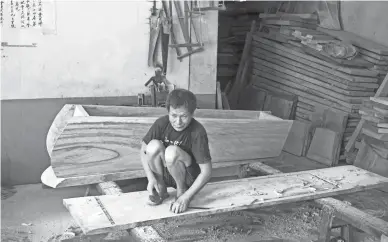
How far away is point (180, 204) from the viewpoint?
9.89 feet

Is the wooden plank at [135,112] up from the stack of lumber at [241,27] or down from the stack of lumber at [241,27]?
down

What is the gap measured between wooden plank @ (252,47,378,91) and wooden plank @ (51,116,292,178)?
94.4 inches

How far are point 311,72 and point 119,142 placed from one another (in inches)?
170

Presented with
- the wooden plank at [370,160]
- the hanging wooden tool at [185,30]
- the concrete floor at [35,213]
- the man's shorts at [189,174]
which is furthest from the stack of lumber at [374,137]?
the concrete floor at [35,213]

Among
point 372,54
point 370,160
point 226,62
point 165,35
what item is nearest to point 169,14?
point 165,35

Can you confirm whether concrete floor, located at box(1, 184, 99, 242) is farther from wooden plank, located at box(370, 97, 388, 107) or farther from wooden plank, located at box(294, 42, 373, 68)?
wooden plank, located at box(294, 42, 373, 68)

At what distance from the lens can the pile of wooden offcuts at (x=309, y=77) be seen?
6.70 m

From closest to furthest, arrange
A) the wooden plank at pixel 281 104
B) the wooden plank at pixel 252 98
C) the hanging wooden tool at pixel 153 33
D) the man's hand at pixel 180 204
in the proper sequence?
the man's hand at pixel 180 204 → the hanging wooden tool at pixel 153 33 → the wooden plank at pixel 281 104 → the wooden plank at pixel 252 98

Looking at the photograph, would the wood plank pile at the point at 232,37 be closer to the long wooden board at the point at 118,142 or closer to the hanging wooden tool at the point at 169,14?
the hanging wooden tool at the point at 169,14

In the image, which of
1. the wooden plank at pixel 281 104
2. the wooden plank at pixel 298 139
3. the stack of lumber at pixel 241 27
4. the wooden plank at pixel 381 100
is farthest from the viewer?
the stack of lumber at pixel 241 27

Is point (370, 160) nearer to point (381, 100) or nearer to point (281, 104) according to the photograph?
→ point (381, 100)

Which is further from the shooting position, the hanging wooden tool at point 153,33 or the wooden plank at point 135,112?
the hanging wooden tool at point 153,33

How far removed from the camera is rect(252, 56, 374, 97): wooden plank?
675 centimetres

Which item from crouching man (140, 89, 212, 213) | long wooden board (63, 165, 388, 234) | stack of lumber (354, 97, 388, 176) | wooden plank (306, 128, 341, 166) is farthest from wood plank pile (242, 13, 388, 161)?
crouching man (140, 89, 212, 213)
